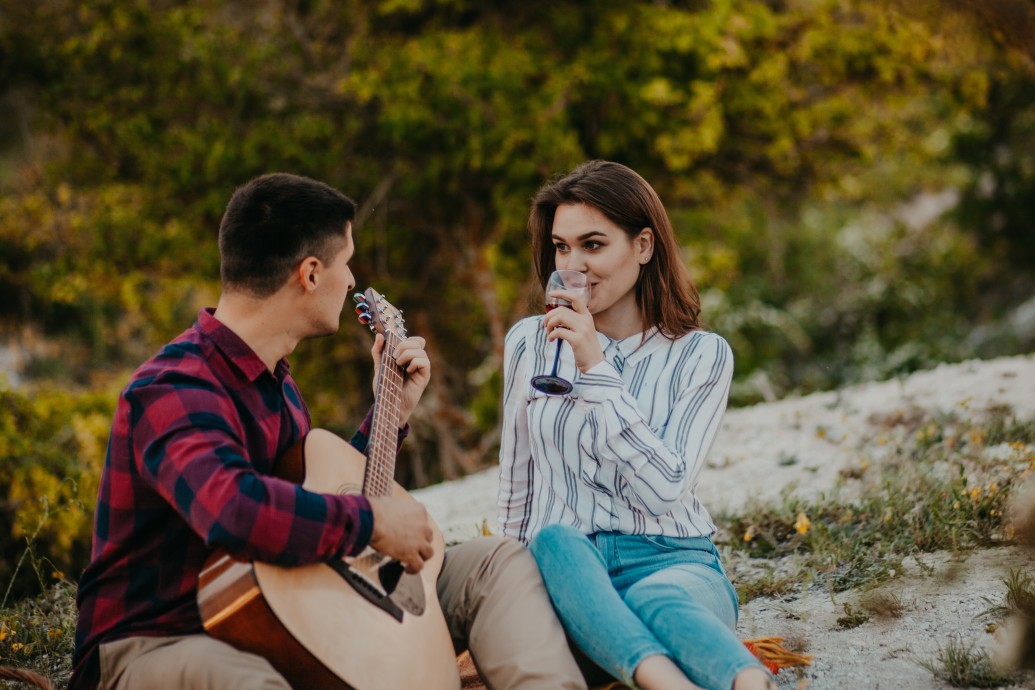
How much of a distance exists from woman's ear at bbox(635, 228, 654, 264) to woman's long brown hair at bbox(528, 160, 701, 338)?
0.04 feet

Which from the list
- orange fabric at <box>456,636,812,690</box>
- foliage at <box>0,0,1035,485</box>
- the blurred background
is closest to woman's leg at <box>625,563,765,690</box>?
orange fabric at <box>456,636,812,690</box>

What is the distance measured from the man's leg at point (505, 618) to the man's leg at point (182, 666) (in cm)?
63

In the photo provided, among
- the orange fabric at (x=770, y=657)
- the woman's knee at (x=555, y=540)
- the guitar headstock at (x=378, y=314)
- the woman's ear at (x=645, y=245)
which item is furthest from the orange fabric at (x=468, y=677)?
the woman's ear at (x=645, y=245)

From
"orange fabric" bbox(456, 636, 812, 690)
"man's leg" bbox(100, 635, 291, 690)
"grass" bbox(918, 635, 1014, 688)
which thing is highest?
"man's leg" bbox(100, 635, 291, 690)

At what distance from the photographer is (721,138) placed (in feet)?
29.3

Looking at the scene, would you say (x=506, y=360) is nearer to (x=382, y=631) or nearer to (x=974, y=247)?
(x=382, y=631)

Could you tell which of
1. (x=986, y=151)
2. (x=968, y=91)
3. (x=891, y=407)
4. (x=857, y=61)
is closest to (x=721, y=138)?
(x=857, y=61)

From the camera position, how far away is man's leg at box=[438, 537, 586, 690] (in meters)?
2.58

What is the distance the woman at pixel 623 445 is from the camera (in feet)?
8.59

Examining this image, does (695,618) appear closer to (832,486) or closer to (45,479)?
(832,486)

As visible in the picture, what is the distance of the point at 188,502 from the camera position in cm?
220

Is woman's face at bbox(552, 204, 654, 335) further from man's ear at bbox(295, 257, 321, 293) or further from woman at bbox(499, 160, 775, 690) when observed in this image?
man's ear at bbox(295, 257, 321, 293)

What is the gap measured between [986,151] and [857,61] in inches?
205

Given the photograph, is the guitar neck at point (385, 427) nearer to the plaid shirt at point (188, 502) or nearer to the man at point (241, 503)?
the man at point (241, 503)
